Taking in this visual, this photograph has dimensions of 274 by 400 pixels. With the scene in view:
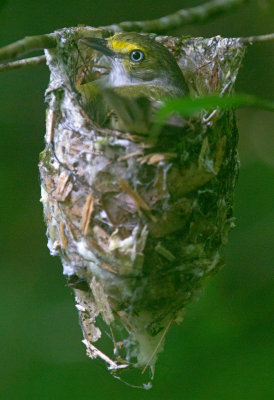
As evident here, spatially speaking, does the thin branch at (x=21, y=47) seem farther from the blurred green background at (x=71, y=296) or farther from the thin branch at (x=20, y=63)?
the blurred green background at (x=71, y=296)

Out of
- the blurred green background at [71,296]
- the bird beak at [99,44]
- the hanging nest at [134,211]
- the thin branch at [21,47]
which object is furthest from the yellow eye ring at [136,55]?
the thin branch at [21,47]

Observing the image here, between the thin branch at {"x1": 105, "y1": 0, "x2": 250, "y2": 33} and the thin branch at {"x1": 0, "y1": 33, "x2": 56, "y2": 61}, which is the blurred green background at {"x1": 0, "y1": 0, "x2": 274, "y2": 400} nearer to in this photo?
the thin branch at {"x1": 105, "y1": 0, "x2": 250, "y2": 33}

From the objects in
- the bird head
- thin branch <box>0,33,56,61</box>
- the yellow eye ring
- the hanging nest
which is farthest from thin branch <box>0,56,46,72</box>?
the yellow eye ring

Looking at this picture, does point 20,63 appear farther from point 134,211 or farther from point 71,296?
point 71,296

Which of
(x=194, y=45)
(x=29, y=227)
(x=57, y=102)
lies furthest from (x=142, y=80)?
(x=29, y=227)

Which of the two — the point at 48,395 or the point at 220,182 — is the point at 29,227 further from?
the point at 220,182

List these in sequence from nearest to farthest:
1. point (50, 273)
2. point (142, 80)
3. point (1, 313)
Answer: point (142, 80) → point (1, 313) → point (50, 273)
